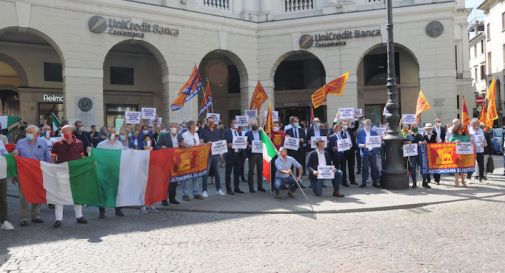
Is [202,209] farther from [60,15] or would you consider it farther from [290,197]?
[60,15]

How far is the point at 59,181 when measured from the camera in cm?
956

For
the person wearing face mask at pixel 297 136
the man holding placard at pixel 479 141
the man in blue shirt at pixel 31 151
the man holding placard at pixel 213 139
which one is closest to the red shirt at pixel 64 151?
the man in blue shirt at pixel 31 151

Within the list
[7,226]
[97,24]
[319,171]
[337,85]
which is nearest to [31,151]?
[7,226]

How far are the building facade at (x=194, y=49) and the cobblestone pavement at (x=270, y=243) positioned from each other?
12036 millimetres

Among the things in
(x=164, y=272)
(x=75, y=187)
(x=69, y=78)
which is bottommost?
(x=164, y=272)

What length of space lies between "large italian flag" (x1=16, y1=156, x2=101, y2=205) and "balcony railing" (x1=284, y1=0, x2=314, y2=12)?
60.5 feet

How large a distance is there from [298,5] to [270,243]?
66.9 ft

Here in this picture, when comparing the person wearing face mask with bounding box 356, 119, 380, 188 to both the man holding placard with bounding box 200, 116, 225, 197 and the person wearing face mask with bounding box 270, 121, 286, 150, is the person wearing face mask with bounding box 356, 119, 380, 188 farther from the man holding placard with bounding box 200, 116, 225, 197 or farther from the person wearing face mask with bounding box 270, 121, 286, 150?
the man holding placard with bounding box 200, 116, 225, 197

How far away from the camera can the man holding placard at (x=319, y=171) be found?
1186 cm

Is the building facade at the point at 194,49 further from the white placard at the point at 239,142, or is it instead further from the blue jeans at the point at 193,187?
the white placard at the point at 239,142

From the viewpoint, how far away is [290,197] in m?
12.0

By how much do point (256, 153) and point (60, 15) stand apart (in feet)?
38.6

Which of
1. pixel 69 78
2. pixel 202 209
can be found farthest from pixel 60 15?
pixel 202 209

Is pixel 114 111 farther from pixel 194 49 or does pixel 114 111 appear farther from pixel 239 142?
pixel 239 142
